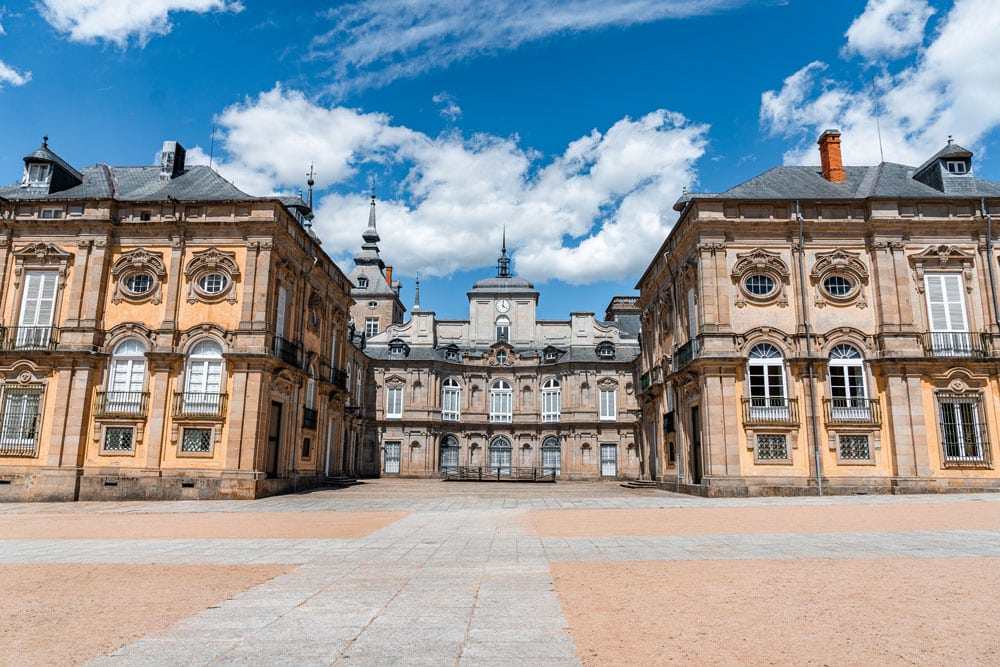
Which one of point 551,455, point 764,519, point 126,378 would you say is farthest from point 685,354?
point 551,455

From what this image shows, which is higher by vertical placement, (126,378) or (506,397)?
(506,397)

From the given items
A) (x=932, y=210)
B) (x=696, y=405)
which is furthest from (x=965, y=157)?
(x=696, y=405)

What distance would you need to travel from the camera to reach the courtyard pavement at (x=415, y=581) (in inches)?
178

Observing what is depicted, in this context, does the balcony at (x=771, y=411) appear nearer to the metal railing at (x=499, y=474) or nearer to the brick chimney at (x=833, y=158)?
the brick chimney at (x=833, y=158)

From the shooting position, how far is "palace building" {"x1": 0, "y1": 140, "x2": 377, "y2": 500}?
21.1 m

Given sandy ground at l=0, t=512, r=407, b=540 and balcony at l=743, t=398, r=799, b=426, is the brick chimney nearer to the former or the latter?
balcony at l=743, t=398, r=799, b=426

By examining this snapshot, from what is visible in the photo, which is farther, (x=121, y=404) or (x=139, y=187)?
(x=139, y=187)

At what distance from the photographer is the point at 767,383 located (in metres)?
21.8

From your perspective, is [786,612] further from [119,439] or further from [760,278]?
[119,439]

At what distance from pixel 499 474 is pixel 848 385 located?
24.5 meters

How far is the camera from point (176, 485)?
2083cm

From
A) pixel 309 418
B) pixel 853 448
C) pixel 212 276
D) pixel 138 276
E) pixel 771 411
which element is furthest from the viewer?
pixel 309 418

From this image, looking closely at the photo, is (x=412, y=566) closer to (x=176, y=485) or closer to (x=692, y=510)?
(x=692, y=510)

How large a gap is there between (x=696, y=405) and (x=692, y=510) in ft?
24.7
